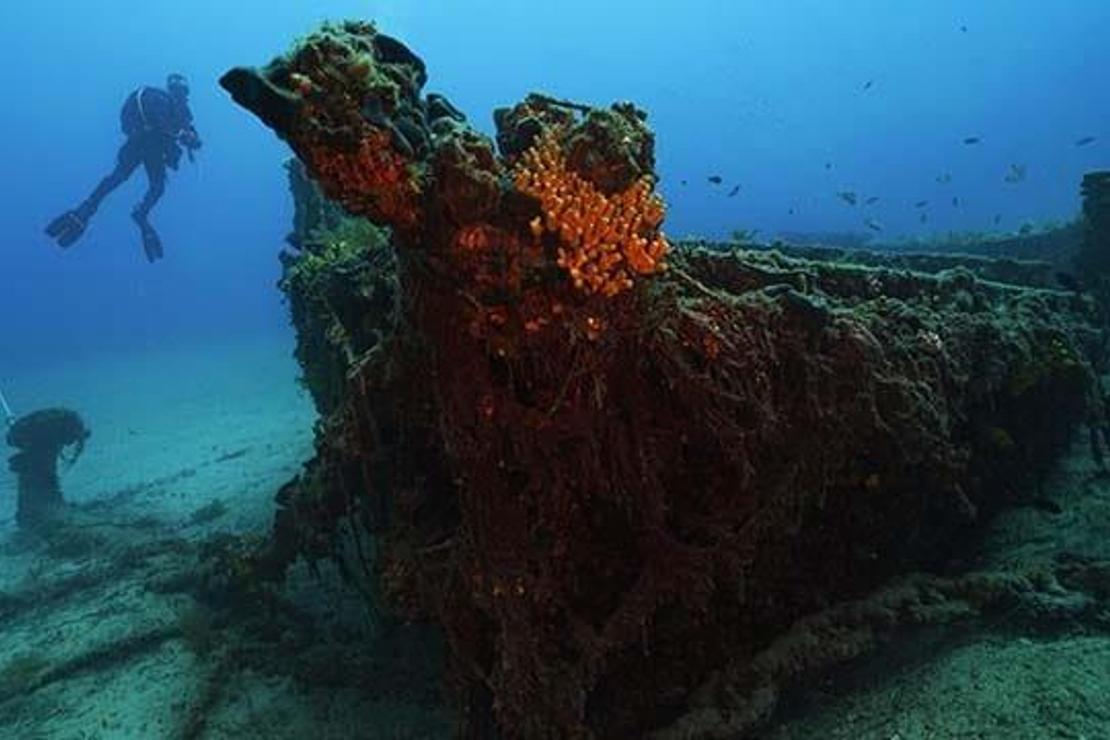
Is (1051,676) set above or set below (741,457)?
below

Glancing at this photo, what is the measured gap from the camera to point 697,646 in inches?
182

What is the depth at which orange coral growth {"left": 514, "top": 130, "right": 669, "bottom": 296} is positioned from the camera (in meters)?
3.67

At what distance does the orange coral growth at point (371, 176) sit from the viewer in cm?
361

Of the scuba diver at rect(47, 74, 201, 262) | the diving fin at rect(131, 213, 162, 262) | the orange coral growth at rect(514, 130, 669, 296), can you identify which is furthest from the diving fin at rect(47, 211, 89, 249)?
the orange coral growth at rect(514, 130, 669, 296)

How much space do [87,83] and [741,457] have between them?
22887cm

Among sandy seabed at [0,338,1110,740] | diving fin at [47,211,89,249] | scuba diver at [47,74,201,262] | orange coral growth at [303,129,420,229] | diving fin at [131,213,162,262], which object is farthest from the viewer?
scuba diver at [47,74,201,262]

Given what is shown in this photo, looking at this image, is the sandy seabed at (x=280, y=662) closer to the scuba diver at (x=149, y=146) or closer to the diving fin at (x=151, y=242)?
the diving fin at (x=151, y=242)

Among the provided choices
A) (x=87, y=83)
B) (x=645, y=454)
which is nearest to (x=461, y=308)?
(x=645, y=454)

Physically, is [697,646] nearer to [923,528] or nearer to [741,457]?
[741,457]

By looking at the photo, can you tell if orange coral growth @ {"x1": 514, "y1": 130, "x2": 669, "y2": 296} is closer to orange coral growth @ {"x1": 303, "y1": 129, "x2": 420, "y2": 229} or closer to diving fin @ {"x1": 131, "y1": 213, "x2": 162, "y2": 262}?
orange coral growth @ {"x1": 303, "y1": 129, "x2": 420, "y2": 229}

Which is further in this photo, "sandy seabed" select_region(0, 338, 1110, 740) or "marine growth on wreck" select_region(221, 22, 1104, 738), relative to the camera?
"sandy seabed" select_region(0, 338, 1110, 740)

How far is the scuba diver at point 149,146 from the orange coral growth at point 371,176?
52.4 feet

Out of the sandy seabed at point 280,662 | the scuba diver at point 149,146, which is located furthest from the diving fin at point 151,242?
the sandy seabed at point 280,662

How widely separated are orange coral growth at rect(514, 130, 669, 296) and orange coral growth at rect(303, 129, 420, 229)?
1.63 feet
